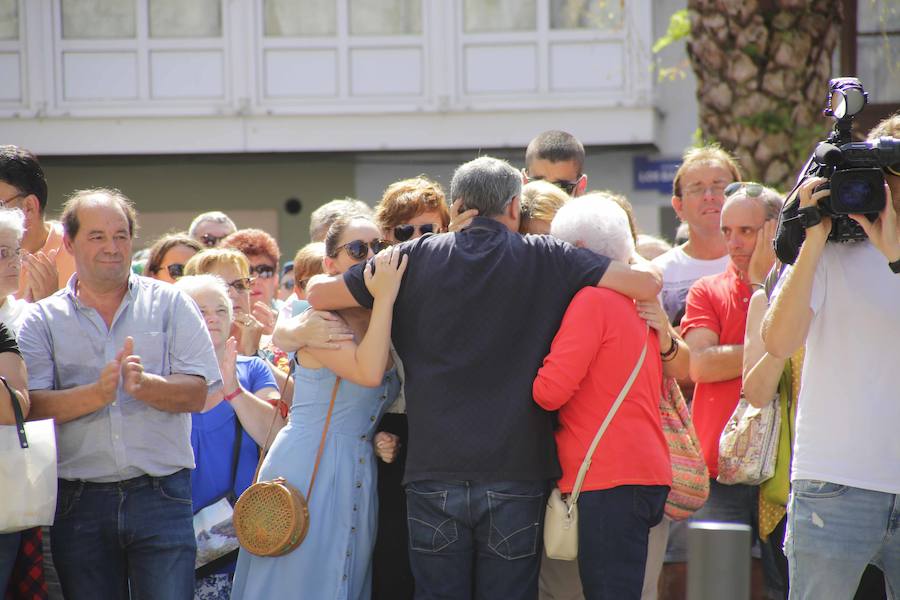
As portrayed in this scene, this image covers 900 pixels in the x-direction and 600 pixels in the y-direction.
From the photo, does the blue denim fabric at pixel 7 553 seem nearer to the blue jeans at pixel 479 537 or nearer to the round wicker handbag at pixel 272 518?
the round wicker handbag at pixel 272 518

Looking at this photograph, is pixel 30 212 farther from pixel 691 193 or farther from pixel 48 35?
pixel 48 35

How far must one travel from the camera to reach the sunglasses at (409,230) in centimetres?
438

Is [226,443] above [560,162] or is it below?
below

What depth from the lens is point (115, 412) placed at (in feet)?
13.7

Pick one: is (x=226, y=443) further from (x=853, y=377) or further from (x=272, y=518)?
(x=853, y=377)

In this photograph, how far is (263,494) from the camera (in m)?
4.02

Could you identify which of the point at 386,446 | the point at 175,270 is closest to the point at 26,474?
the point at 386,446

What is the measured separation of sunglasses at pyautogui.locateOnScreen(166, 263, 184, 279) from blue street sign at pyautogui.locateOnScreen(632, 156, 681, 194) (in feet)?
33.4

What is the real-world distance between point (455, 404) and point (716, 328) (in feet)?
5.05

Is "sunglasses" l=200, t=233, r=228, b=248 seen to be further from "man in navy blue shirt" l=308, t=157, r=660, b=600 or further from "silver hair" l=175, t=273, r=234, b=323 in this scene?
"man in navy blue shirt" l=308, t=157, r=660, b=600

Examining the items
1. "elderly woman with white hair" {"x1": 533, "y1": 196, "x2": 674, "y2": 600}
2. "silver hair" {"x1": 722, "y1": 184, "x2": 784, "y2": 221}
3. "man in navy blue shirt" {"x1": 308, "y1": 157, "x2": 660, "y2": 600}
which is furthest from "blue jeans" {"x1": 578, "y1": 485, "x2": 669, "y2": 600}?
"silver hair" {"x1": 722, "y1": 184, "x2": 784, "y2": 221}

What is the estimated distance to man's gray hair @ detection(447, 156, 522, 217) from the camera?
3.96 meters

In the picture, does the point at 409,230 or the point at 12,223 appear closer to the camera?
the point at 12,223

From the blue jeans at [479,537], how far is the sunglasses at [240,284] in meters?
2.18
